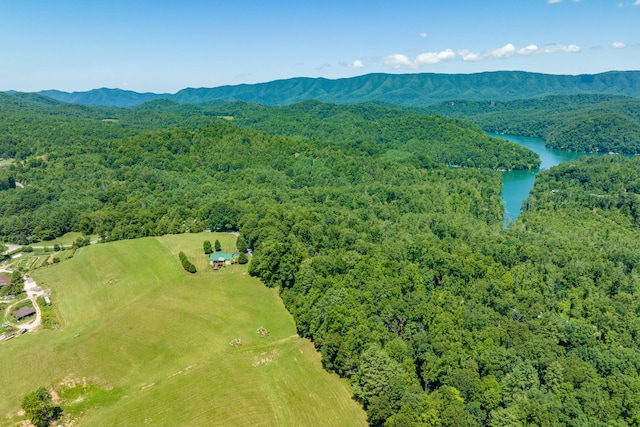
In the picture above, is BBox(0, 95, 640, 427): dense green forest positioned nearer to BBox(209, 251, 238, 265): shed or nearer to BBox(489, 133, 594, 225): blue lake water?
BBox(209, 251, 238, 265): shed

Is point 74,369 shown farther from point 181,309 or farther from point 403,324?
point 403,324

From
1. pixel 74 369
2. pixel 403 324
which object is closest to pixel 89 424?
pixel 74 369

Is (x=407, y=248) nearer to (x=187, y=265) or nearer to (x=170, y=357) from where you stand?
(x=187, y=265)

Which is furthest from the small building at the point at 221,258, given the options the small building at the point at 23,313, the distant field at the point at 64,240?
the distant field at the point at 64,240

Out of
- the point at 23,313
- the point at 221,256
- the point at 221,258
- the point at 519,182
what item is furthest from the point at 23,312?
the point at 519,182

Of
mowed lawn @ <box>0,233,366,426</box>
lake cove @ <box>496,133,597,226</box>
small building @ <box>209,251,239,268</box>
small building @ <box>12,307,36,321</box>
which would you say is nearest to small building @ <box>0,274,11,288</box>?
mowed lawn @ <box>0,233,366,426</box>

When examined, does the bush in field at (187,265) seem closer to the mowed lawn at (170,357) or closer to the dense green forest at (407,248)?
the mowed lawn at (170,357)
